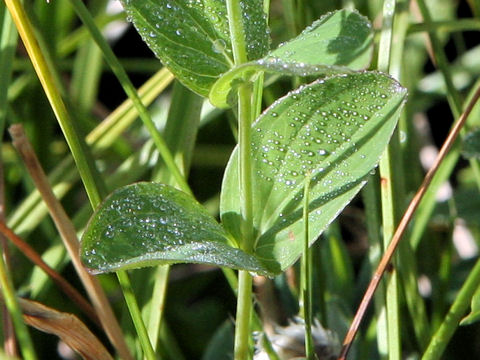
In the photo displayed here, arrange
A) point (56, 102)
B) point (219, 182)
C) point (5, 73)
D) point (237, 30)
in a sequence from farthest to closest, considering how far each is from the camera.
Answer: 1. point (219, 182)
2. point (5, 73)
3. point (56, 102)
4. point (237, 30)

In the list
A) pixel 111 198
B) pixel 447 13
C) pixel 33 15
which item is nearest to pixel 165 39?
pixel 111 198

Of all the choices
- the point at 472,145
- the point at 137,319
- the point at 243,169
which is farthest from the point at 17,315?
the point at 472,145

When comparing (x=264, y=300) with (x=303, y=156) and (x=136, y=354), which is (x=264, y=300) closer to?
(x=136, y=354)

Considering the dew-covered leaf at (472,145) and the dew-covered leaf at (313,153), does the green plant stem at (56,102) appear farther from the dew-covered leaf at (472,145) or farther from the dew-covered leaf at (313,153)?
the dew-covered leaf at (472,145)

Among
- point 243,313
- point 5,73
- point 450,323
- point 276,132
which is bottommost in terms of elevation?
point 450,323

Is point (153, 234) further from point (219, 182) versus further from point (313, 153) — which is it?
point (219, 182)

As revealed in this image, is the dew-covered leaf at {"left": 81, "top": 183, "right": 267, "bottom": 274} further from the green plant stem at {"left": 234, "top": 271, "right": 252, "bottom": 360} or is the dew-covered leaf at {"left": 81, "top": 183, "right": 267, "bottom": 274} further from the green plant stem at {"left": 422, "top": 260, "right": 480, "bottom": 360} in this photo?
the green plant stem at {"left": 422, "top": 260, "right": 480, "bottom": 360}

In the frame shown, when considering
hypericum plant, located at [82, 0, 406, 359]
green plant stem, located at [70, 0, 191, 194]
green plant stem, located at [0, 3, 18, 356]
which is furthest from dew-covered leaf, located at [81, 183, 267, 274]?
green plant stem, located at [0, 3, 18, 356]
